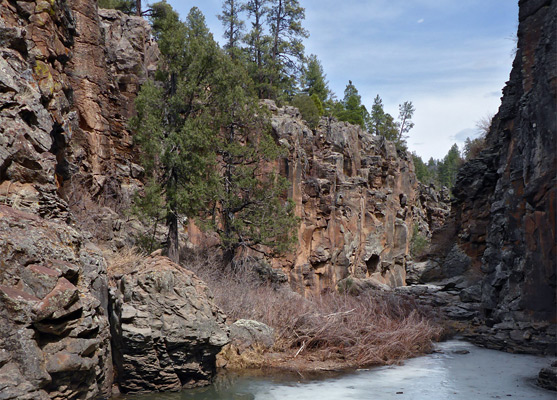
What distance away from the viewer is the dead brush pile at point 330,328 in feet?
33.7

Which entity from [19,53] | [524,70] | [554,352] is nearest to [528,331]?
[554,352]

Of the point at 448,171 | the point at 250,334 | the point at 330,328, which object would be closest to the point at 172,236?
the point at 250,334

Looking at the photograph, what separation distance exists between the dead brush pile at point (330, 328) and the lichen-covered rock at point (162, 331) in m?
2.79

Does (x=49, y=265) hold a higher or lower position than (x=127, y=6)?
lower

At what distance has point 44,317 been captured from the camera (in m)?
4.44

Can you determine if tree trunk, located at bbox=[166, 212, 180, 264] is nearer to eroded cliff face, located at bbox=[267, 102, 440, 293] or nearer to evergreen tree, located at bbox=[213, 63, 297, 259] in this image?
evergreen tree, located at bbox=[213, 63, 297, 259]

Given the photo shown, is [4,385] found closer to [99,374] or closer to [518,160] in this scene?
[99,374]

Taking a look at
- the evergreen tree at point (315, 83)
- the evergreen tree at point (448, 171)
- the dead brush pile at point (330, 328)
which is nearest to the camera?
the dead brush pile at point (330, 328)

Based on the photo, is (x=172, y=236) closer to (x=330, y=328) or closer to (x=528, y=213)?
(x=330, y=328)

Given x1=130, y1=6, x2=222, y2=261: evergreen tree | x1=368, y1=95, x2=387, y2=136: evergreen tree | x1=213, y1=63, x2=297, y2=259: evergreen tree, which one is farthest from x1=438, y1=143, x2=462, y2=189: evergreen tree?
x1=130, y1=6, x2=222, y2=261: evergreen tree

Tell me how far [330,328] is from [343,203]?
1729 cm

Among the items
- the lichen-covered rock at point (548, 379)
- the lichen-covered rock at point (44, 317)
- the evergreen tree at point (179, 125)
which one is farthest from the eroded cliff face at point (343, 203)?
the lichen-covered rock at point (44, 317)

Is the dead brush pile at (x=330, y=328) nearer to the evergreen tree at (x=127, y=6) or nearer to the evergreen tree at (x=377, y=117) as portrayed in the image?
the evergreen tree at (x=127, y=6)

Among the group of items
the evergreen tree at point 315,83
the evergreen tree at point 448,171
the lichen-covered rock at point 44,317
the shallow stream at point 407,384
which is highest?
the evergreen tree at point 315,83
